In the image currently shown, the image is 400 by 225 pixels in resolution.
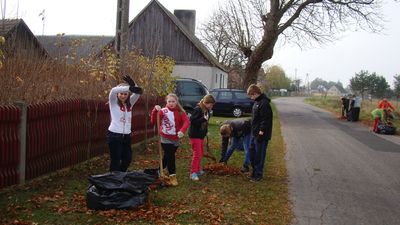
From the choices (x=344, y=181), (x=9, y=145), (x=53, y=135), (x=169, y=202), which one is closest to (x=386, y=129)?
(x=344, y=181)

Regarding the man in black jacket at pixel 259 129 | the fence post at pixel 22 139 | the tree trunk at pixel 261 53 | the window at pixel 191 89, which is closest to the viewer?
the fence post at pixel 22 139

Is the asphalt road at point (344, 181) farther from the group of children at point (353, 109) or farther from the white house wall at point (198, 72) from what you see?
the white house wall at point (198, 72)

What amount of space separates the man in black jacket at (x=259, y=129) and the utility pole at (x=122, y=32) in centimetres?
459

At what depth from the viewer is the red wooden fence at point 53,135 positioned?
6918mm

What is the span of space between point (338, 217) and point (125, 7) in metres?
7.98

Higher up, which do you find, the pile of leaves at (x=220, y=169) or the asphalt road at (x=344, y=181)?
the pile of leaves at (x=220, y=169)

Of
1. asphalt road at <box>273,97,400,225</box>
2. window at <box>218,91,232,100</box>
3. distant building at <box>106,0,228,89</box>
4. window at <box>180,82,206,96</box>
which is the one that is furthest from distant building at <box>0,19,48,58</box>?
distant building at <box>106,0,228,89</box>

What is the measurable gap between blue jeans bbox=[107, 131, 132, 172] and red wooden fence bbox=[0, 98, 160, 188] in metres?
1.18

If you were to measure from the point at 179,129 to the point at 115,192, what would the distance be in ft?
6.93

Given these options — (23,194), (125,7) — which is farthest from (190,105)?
(23,194)

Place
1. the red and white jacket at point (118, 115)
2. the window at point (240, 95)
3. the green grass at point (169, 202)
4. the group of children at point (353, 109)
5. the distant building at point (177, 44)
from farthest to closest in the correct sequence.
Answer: the distant building at point (177, 44) < the group of children at point (353, 109) < the window at point (240, 95) < the red and white jacket at point (118, 115) < the green grass at point (169, 202)

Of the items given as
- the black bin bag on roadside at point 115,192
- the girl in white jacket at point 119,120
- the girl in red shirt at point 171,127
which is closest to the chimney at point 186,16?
the girl in red shirt at point 171,127

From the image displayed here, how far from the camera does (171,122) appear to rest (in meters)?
7.98

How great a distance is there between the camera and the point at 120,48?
12.3 meters
